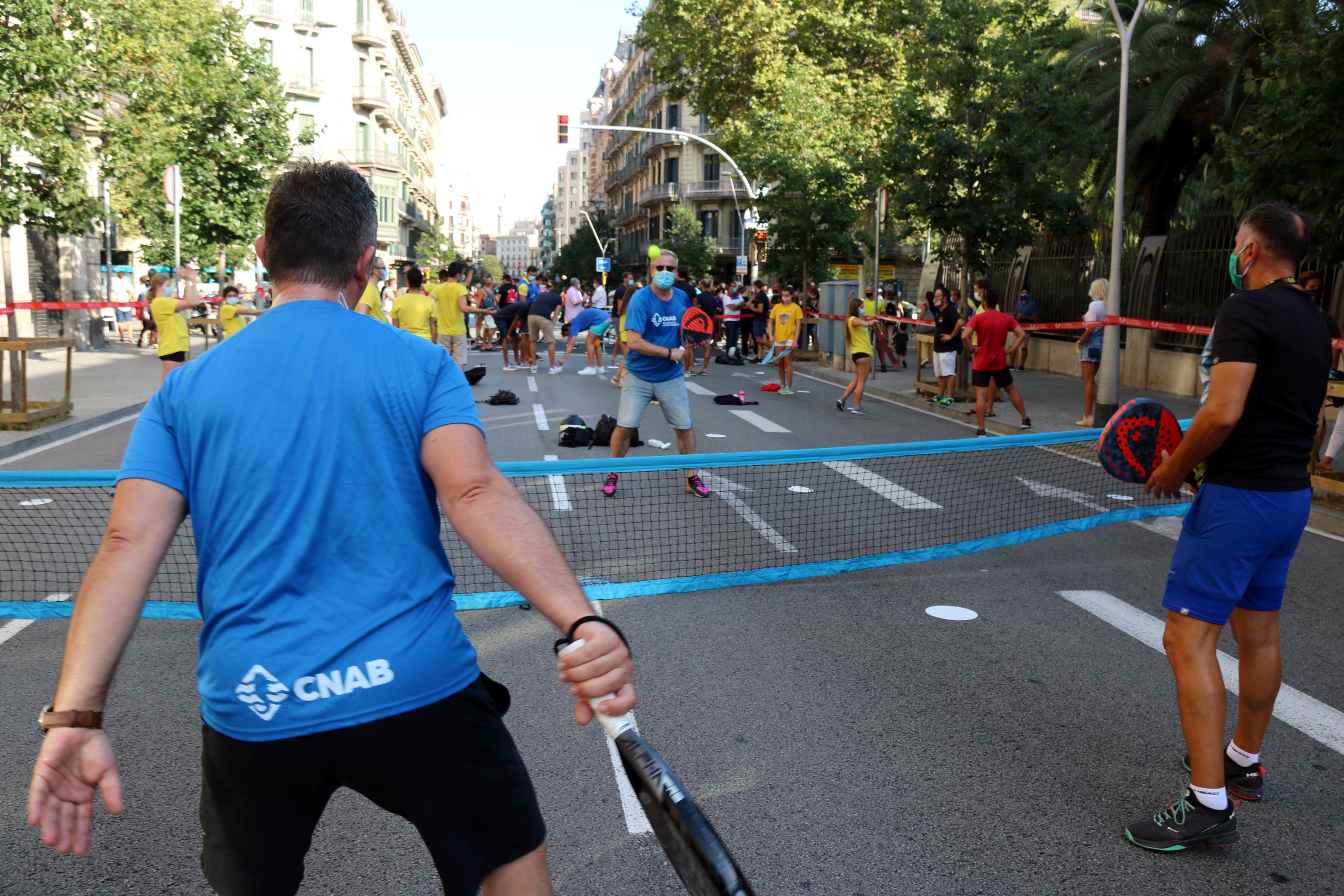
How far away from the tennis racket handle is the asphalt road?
164cm

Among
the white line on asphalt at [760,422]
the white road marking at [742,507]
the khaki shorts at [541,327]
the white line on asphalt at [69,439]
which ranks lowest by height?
the white line on asphalt at [69,439]

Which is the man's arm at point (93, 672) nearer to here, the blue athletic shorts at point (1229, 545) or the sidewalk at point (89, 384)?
the blue athletic shorts at point (1229, 545)

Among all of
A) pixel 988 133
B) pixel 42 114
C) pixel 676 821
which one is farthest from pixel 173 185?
pixel 676 821

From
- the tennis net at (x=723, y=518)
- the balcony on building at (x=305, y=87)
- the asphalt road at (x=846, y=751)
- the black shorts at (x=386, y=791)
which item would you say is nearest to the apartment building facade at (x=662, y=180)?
the balcony on building at (x=305, y=87)

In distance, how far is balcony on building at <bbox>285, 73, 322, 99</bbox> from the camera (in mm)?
57625

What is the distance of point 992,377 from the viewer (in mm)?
14164

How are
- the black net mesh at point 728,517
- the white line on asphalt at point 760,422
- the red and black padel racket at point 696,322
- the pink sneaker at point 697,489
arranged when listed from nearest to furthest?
1. the black net mesh at point 728,517
2. the pink sneaker at point 697,489
3. the red and black padel racket at point 696,322
4. the white line on asphalt at point 760,422

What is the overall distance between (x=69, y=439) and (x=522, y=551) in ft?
41.1

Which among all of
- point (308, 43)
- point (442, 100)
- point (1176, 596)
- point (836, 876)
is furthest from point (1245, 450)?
point (442, 100)

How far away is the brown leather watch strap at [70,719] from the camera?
171 centimetres

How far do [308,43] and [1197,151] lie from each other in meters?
49.6

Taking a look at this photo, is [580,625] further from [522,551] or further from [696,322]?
[696,322]

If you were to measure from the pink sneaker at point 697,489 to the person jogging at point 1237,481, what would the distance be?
5776 mm

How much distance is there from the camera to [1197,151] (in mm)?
23125
